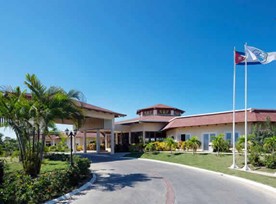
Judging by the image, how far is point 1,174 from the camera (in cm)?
1133

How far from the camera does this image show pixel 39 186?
8773mm

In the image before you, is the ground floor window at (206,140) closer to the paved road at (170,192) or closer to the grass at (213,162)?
the grass at (213,162)

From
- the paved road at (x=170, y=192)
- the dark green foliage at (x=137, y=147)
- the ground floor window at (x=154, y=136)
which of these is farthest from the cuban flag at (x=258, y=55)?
the ground floor window at (x=154, y=136)

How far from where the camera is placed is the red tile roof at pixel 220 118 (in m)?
24.9

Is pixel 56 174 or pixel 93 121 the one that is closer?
pixel 56 174

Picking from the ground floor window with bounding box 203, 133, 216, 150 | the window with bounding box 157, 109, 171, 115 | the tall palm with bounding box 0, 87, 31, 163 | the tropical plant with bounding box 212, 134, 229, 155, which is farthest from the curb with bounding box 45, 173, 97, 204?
the window with bounding box 157, 109, 171, 115

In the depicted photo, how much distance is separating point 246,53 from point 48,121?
13.8 meters

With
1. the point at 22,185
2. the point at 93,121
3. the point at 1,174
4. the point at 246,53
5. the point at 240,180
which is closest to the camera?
the point at 22,185

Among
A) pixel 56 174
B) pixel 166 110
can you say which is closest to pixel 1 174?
pixel 56 174

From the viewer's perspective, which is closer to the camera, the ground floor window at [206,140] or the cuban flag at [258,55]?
the cuban flag at [258,55]

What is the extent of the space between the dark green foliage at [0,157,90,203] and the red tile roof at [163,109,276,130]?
1886 centimetres

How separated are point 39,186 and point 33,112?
3951mm

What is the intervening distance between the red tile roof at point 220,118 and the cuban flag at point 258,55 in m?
8.99

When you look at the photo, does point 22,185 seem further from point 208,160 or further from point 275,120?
point 275,120
